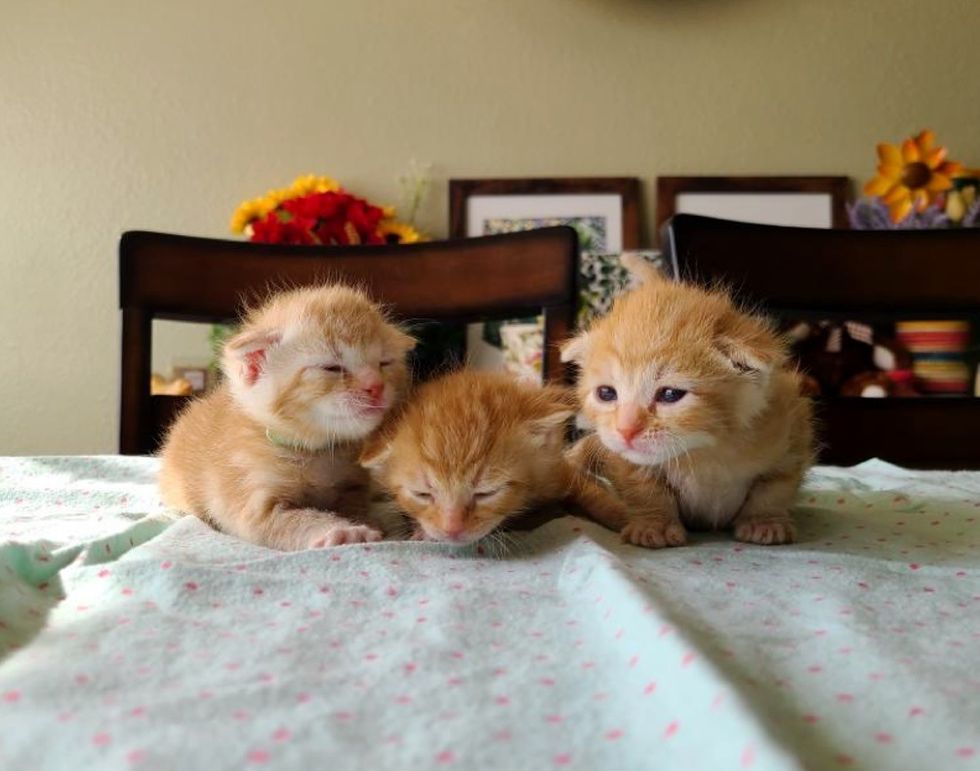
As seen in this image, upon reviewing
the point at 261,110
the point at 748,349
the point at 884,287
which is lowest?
the point at 748,349

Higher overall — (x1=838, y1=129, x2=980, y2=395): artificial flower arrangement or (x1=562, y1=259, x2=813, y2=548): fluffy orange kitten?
(x1=838, y1=129, x2=980, y2=395): artificial flower arrangement

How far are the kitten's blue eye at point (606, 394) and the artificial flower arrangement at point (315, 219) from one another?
51.9 inches

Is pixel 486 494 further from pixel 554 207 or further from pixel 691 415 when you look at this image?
pixel 554 207

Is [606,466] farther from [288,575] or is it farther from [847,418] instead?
[847,418]

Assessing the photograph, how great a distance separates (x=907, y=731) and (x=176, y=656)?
409mm

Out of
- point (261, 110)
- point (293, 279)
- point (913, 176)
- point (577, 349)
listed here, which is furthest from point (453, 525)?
point (261, 110)

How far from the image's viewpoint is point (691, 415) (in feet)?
2.76

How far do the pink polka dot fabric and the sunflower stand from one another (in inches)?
65.9

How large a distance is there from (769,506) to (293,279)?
3.00 feet

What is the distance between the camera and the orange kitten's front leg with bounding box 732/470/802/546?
0.90m

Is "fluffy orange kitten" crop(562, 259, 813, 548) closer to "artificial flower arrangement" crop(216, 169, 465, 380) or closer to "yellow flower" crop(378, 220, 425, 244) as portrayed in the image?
"artificial flower arrangement" crop(216, 169, 465, 380)

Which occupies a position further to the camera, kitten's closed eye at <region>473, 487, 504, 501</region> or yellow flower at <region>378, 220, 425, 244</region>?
yellow flower at <region>378, 220, 425, 244</region>

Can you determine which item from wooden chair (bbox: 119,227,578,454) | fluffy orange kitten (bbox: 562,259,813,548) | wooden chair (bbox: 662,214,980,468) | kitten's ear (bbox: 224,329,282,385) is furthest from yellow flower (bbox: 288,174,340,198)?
fluffy orange kitten (bbox: 562,259,813,548)

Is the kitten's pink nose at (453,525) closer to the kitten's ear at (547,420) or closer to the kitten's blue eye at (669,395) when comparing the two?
the kitten's ear at (547,420)
